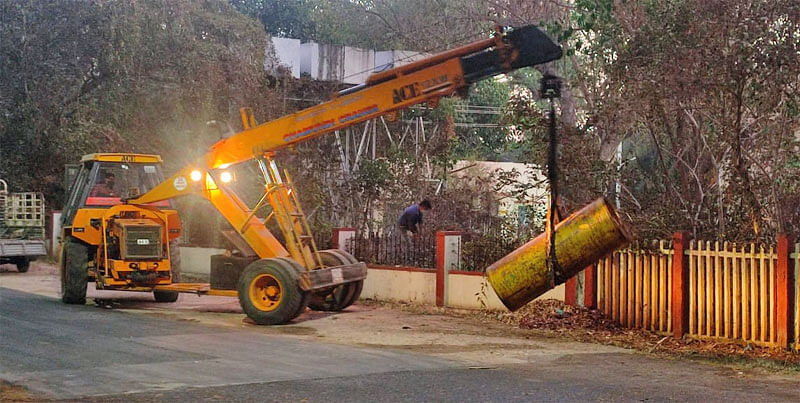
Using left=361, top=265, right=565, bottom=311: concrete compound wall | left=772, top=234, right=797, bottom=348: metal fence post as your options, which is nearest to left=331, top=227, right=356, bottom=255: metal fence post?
left=361, top=265, right=565, bottom=311: concrete compound wall

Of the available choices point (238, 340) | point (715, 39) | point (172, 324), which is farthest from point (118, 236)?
point (715, 39)

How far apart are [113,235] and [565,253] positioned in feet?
30.3

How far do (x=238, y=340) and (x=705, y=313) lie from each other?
6335 mm

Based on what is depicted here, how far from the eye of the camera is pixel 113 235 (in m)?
18.2

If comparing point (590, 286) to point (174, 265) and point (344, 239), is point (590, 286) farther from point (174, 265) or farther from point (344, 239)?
point (174, 265)

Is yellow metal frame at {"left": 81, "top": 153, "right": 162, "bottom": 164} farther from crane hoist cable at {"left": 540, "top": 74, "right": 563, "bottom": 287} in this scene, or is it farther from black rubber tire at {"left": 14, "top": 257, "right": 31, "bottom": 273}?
crane hoist cable at {"left": 540, "top": 74, "right": 563, "bottom": 287}

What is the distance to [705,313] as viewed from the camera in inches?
577

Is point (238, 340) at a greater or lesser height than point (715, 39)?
lesser

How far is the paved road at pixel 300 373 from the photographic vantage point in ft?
34.1

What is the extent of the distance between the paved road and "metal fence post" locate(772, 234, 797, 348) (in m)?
1.37

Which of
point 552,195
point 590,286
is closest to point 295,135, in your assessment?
point 590,286

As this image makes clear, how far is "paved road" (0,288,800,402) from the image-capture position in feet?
34.1

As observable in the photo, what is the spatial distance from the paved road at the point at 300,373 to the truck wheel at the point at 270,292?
84 cm

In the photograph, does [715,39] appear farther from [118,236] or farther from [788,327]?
[118,236]
